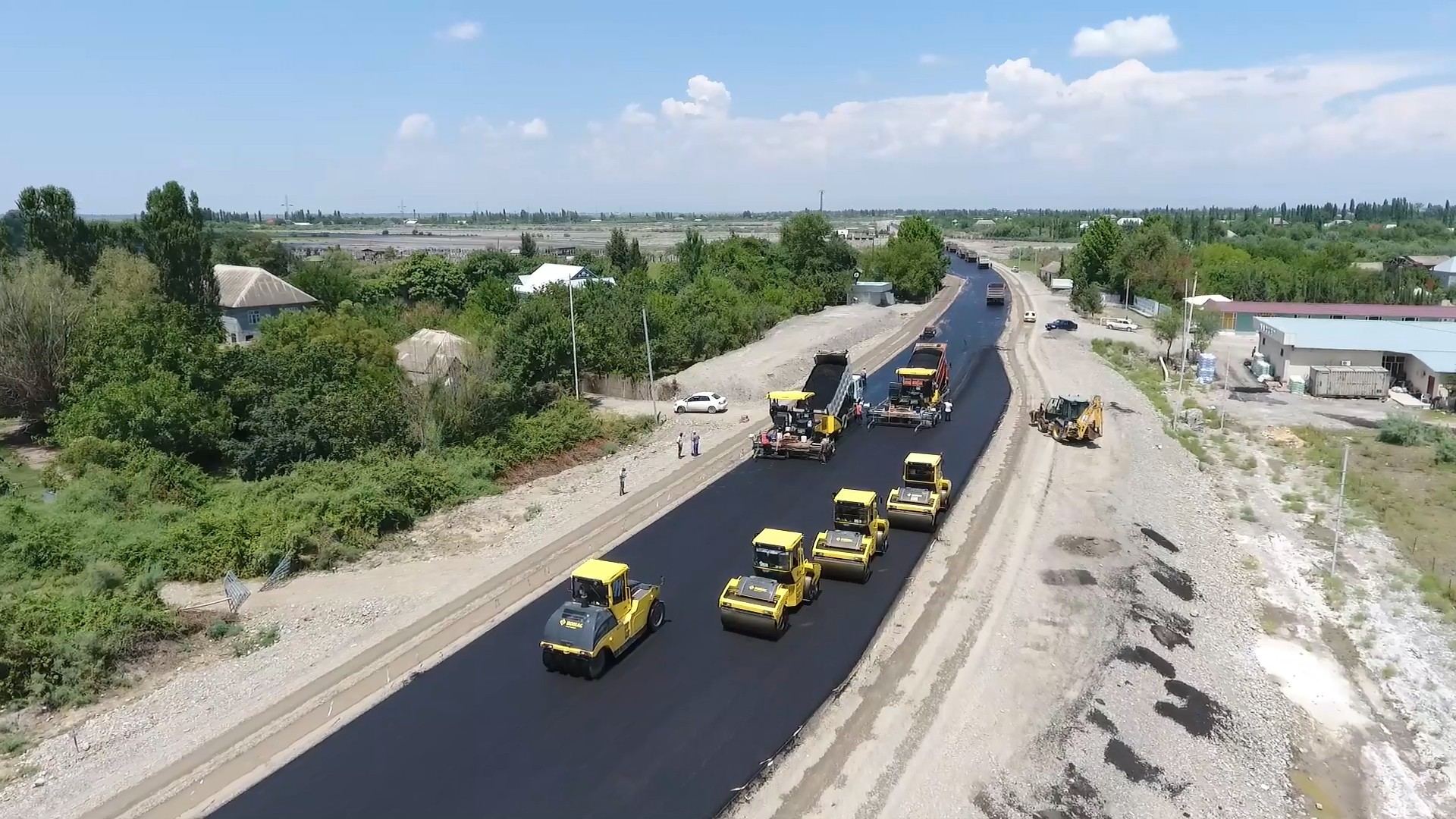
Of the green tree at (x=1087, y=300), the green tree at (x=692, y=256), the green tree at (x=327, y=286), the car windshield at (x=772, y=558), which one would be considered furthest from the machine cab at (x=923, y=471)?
the green tree at (x=692, y=256)

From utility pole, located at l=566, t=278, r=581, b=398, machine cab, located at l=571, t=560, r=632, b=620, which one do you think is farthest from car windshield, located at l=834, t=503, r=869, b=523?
utility pole, located at l=566, t=278, r=581, b=398

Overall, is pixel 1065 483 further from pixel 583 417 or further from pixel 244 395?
pixel 244 395

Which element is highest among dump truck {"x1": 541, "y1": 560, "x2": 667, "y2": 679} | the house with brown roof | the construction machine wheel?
the house with brown roof

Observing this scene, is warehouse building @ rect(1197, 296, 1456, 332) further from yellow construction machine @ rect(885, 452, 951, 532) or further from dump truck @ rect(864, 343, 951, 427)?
yellow construction machine @ rect(885, 452, 951, 532)

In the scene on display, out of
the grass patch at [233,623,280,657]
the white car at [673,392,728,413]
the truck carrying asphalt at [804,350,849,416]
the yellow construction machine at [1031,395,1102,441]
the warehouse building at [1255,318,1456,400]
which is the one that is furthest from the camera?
the warehouse building at [1255,318,1456,400]

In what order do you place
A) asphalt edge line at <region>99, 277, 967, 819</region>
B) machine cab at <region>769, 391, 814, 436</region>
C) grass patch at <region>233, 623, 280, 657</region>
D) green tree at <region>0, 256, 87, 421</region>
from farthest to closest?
green tree at <region>0, 256, 87, 421</region> < machine cab at <region>769, 391, 814, 436</region> < grass patch at <region>233, 623, 280, 657</region> < asphalt edge line at <region>99, 277, 967, 819</region>

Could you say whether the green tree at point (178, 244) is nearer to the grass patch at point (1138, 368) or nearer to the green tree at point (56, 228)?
the green tree at point (56, 228)
